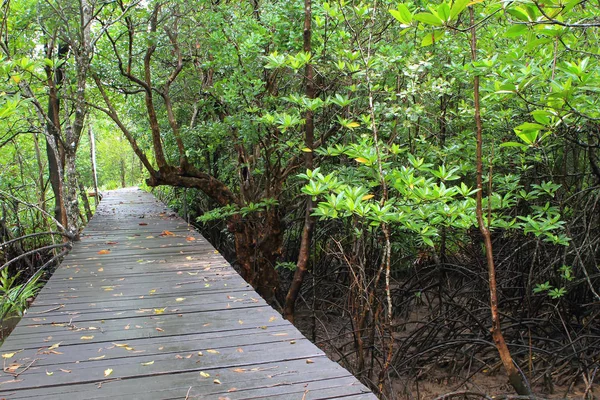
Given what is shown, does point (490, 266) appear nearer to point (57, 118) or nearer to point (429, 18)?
point (429, 18)

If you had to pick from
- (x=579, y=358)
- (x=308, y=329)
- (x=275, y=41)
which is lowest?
(x=308, y=329)

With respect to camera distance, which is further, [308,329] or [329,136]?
[308,329]

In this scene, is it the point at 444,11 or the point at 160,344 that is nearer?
the point at 444,11

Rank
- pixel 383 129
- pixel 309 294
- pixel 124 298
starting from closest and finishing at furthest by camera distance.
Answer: pixel 124 298 < pixel 383 129 < pixel 309 294

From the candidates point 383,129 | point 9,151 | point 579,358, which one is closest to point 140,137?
point 9,151

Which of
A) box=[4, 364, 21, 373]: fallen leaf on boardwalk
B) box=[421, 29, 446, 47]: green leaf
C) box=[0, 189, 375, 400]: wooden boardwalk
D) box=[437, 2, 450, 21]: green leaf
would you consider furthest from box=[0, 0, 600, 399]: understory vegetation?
box=[4, 364, 21, 373]: fallen leaf on boardwalk

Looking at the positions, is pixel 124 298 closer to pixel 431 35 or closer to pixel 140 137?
pixel 431 35

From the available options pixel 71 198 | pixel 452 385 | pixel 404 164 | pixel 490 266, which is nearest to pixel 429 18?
pixel 490 266

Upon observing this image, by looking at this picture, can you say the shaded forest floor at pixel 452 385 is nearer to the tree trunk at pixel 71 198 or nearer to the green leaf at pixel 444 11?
the green leaf at pixel 444 11

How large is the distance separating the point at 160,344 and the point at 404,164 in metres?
2.68

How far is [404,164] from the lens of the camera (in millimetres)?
4125

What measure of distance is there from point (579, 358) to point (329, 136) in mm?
2983

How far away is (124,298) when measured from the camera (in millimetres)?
3164

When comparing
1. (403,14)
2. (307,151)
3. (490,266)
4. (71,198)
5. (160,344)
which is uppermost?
(403,14)
